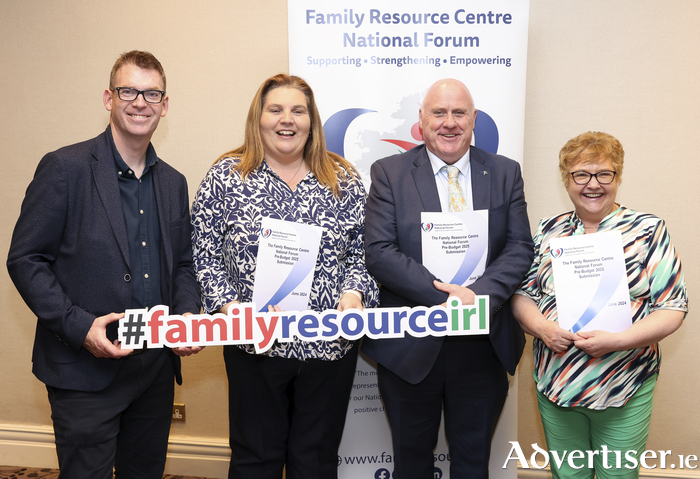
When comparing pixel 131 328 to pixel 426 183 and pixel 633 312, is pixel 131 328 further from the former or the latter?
pixel 633 312

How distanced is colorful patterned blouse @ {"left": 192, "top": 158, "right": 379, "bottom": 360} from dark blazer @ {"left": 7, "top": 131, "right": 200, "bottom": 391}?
1.01ft

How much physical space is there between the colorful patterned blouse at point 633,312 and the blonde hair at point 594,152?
19cm

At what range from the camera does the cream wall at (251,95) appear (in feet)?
9.25

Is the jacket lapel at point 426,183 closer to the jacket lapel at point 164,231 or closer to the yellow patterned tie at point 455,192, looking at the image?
the yellow patterned tie at point 455,192

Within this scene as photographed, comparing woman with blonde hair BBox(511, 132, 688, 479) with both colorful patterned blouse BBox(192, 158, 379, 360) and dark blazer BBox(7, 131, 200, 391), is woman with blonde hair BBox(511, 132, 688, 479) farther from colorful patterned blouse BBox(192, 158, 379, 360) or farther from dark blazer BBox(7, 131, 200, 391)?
dark blazer BBox(7, 131, 200, 391)

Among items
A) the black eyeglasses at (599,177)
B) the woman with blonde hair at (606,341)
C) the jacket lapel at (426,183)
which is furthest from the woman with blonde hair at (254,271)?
the black eyeglasses at (599,177)

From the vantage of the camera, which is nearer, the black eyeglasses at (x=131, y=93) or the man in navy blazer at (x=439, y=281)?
the black eyeglasses at (x=131, y=93)

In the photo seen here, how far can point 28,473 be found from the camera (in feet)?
10.4

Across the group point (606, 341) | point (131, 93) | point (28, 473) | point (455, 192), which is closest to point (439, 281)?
point (455, 192)

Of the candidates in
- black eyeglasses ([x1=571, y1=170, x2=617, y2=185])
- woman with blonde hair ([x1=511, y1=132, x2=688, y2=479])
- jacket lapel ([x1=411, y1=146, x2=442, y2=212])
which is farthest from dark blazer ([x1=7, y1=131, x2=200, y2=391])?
black eyeglasses ([x1=571, y1=170, x2=617, y2=185])

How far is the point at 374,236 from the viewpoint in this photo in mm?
2018

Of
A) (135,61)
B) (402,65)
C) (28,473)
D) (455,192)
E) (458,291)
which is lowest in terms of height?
(28,473)

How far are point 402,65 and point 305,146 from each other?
0.81 metres

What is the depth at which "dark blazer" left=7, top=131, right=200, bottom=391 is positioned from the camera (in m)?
1.67
